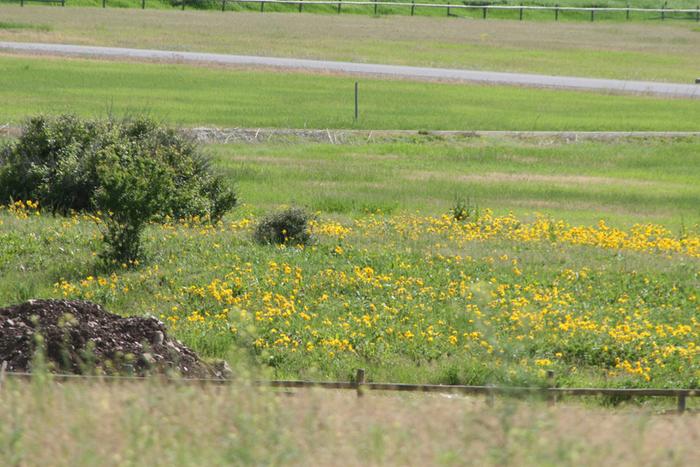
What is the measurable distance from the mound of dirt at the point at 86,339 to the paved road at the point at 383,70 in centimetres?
3933

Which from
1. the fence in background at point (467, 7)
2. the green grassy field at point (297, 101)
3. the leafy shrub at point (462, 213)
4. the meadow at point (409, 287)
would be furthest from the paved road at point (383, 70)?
the fence in background at point (467, 7)

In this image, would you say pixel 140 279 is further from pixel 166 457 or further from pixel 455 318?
pixel 166 457

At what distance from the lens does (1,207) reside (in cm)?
2177

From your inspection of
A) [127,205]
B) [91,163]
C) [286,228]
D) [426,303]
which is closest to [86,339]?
[426,303]

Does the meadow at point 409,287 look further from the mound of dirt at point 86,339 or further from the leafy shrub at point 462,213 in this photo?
the mound of dirt at point 86,339

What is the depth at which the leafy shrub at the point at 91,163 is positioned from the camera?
21.6 metres

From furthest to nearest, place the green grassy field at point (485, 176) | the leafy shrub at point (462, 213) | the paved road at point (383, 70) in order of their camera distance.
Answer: the paved road at point (383, 70) → the green grassy field at point (485, 176) → the leafy shrub at point (462, 213)

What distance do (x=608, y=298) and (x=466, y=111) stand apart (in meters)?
26.5

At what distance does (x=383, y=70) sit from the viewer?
2151 inches

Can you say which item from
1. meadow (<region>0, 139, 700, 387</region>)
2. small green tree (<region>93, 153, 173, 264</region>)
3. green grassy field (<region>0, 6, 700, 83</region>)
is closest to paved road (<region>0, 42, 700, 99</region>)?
green grassy field (<region>0, 6, 700, 83</region>)

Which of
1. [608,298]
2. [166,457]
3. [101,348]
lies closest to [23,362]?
[101,348]

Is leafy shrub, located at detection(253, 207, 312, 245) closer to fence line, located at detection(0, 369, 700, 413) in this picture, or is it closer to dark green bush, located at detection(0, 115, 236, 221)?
dark green bush, located at detection(0, 115, 236, 221)

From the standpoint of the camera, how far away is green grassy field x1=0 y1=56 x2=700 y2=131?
38.3 metres

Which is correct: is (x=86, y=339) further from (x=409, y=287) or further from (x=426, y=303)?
(x=409, y=287)
